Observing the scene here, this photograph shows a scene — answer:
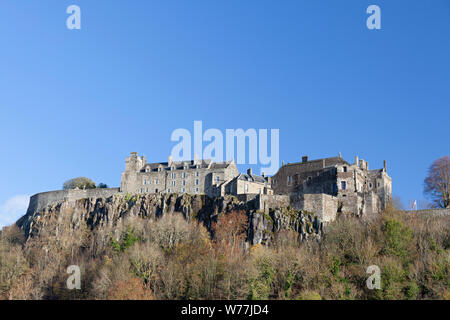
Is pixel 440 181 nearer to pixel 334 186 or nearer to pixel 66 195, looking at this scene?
pixel 334 186

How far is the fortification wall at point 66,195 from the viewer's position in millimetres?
93125

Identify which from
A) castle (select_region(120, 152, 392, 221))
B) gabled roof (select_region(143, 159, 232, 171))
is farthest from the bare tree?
gabled roof (select_region(143, 159, 232, 171))

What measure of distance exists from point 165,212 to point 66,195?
74.3ft

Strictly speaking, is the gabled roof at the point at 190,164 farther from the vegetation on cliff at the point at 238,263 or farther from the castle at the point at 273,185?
the vegetation on cliff at the point at 238,263

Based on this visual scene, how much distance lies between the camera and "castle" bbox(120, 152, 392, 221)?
233 ft

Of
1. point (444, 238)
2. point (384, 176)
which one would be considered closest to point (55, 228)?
point (384, 176)

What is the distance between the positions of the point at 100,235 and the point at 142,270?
19010mm

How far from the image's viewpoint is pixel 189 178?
90688 millimetres

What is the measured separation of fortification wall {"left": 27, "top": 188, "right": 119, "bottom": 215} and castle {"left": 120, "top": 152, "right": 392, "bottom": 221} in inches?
113

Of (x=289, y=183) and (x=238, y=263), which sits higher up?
(x=289, y=183)

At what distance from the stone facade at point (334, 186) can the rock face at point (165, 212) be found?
2482 millimetres

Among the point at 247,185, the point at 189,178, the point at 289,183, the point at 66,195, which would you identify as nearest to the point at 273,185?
the point at 289,183
